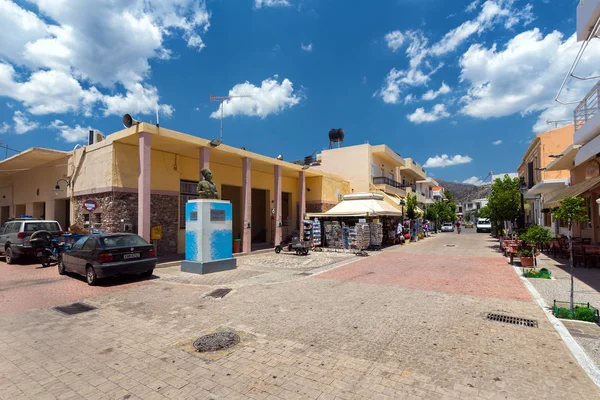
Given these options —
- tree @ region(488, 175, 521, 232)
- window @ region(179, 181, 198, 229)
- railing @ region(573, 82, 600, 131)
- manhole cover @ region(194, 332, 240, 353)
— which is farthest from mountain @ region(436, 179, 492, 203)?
manhole cover @ region(194, 332, 240, 353)

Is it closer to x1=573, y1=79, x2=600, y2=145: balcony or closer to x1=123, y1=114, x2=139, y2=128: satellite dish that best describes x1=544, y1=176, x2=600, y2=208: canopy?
x1=573, y1=79, x2=600, y2=145: balcony

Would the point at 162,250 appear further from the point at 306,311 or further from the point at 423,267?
the point at 423,267

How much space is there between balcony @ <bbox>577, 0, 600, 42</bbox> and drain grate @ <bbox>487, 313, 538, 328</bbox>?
30.2ft

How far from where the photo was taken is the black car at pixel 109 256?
26.0 feet

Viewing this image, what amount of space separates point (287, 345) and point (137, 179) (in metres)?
11.7

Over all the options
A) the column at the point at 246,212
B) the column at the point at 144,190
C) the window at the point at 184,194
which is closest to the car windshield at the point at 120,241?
the column at the point at 144,190

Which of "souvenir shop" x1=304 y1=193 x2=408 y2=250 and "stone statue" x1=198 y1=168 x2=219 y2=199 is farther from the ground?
"stone statue" x1=198 y1=168 x2=219 y2=199

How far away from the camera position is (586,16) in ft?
30.3

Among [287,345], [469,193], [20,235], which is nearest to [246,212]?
[20,235]

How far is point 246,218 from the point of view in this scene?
597 inches

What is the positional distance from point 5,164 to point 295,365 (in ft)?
71.4

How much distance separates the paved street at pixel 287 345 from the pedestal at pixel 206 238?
1.84m

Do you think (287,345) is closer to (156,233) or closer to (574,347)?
(574,347)

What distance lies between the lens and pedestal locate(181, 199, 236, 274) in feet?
32.2
